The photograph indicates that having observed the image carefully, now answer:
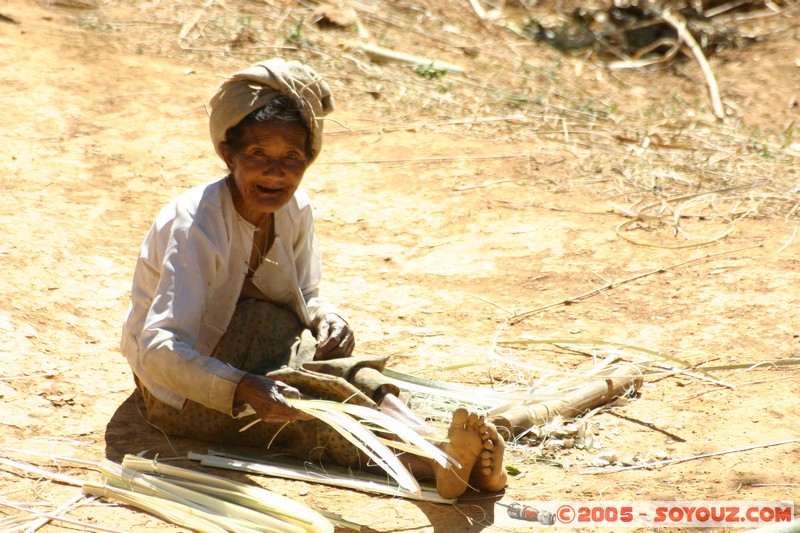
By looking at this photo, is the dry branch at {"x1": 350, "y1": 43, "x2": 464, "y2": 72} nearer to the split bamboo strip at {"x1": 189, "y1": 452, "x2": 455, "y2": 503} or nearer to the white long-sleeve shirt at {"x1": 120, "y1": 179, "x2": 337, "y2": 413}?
the white long-sleeve shirt at {"x1": 120, "y1": 179, "x2": 337, "y2": 413}

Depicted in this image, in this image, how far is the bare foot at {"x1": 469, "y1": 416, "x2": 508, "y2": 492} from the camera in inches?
103

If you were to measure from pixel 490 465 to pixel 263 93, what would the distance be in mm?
1269

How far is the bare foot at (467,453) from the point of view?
102 inches

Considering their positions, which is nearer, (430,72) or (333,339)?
(333,339)

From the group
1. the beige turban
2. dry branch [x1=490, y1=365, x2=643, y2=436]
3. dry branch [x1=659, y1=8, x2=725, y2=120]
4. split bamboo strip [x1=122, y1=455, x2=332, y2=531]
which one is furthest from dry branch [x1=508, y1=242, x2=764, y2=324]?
dry branch [x1=659, y1=8, x2=725, y2=120]

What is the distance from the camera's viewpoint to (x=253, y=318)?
3094 mm

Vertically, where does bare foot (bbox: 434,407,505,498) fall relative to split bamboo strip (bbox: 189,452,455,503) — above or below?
above

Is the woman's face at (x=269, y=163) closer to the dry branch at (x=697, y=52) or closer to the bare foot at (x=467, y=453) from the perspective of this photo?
the bare foot at (x=467, y=453)

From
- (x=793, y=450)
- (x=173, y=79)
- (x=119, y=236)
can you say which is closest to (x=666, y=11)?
(x=173, y=79)

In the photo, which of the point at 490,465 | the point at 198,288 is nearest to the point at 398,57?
the point at 198,288

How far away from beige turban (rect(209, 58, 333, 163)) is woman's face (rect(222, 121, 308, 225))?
0.16 feet

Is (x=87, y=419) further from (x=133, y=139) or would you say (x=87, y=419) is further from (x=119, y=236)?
(x=133, y=139)

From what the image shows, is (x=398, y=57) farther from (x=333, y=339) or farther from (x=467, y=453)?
(x=467, y=453)

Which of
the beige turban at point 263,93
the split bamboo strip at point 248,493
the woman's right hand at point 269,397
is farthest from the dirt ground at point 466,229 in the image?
the beige turban at point 263,93
